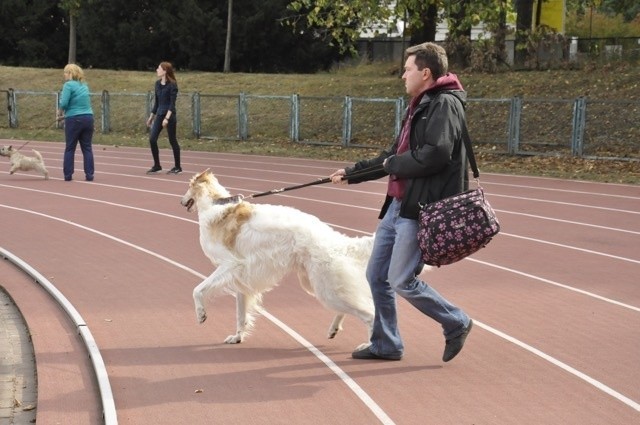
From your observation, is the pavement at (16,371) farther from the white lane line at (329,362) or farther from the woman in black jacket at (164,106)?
the woman in black jacket at (164,106)

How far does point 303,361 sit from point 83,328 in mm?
1801

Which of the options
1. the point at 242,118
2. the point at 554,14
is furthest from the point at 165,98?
the point at 554,14

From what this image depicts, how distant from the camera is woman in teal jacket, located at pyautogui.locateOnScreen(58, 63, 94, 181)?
1744cm

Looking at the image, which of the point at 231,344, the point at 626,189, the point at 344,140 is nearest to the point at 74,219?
the point at 231,344

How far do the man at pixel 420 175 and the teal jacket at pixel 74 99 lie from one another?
1162 cm

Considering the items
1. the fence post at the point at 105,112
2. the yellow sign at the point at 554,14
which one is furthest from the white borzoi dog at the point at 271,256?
the yellow sign at the point at 554,14

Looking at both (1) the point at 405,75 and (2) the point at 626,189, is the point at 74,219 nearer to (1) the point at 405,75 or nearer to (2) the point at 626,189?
(1) the point at 405,75

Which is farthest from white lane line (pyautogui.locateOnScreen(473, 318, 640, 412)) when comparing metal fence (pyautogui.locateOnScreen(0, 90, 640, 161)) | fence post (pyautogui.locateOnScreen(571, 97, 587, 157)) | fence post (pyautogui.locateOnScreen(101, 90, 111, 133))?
fence post (pyautogui.locateOnScreen(101, 90, 111, 133))

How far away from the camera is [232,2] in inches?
1718

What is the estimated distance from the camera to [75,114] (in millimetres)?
17797

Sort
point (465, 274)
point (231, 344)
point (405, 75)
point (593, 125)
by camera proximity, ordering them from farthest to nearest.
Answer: point (593, 125) < point (465, 274) < point (231, 344) < point (405, 75)

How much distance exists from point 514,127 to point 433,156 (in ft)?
60.2

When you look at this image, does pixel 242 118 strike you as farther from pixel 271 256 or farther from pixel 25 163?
pixel 271 256

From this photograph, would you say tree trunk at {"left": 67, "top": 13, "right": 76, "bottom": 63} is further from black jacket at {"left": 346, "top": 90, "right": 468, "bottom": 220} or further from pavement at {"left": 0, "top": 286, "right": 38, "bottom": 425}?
black jacket at {"left": 346, "top": 90, "right": 468, "bottom": 220}
